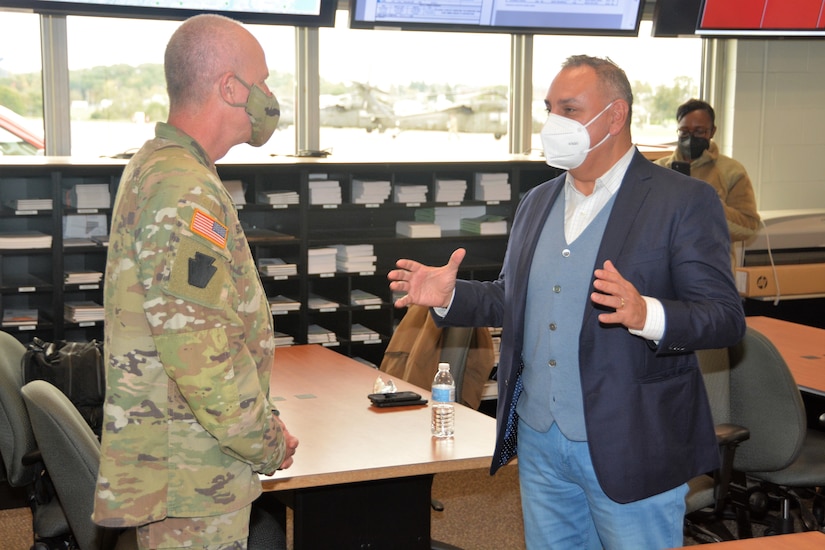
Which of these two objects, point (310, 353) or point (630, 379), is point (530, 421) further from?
point (310, 353)

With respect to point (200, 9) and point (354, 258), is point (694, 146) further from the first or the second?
point (200, 9)

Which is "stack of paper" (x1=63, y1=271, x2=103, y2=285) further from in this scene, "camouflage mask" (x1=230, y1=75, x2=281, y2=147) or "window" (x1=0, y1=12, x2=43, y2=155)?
"camouflage mask" (x1=230, y1=75, x2=281, y2=147)

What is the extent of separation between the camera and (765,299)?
6.25 meters

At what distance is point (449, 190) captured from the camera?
601cm


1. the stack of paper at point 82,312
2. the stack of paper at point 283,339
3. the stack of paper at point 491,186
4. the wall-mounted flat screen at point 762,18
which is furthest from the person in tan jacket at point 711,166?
the stack of paper at point 82,312

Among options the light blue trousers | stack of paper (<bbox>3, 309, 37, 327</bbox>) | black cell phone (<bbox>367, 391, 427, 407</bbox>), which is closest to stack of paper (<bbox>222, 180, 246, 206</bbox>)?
stack of paper (<bbox>3, 309, 37, 327</bbox>)

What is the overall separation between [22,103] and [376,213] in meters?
2.14

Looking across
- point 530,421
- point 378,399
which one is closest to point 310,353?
point 378,399

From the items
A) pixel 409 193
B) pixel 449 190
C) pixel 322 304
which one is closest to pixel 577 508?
pixel 322 304

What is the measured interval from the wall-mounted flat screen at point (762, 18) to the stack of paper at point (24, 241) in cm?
392

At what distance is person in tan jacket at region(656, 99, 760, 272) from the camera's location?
5.63 metres

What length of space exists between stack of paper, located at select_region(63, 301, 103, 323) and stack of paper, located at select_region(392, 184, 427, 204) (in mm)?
1814

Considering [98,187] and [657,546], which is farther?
[98,187]

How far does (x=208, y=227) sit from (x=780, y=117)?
20.3 ft
